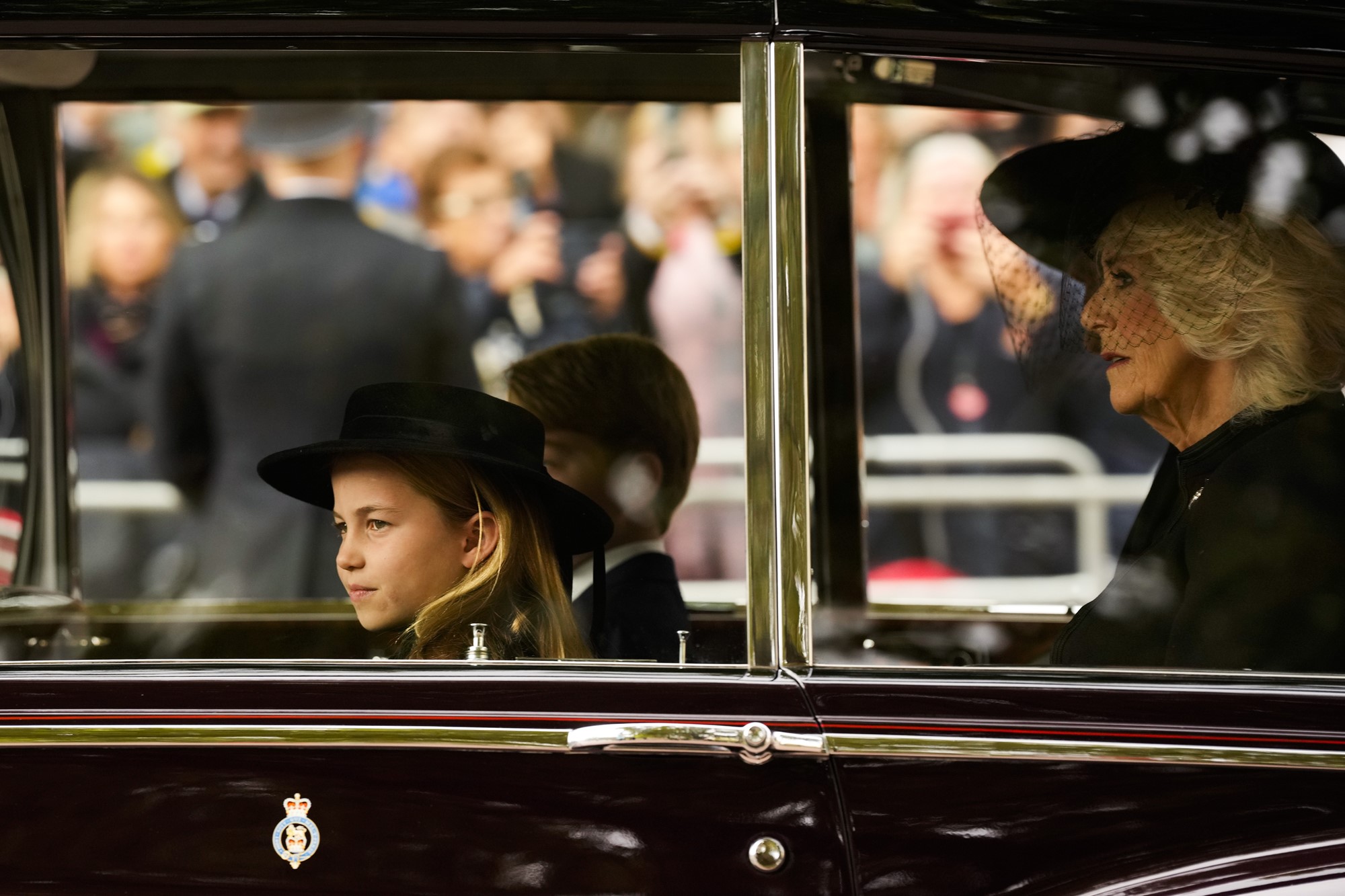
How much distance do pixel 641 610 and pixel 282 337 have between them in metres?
1.05

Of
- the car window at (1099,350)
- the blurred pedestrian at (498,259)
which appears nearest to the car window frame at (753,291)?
the car window at (1099,350)

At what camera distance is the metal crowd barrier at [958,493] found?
250 cm

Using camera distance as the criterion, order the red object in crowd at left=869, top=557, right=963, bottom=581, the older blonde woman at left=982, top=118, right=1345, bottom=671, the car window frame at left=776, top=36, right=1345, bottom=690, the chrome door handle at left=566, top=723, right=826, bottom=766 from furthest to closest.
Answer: the red object in crowd at left=869, top=557, right=963, bottom=581 < the older blonde woman at left=982, top=118, right=1345, bottom=671 < the car window frame at left=776, top=36, right=1345, bottom=690 < the chrome door handle at left=566, top=723, right=826, bottom=766

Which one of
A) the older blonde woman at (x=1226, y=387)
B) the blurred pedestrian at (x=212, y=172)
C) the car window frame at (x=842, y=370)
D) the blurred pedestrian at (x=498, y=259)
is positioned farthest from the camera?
the blurred pedestrian at (x=498, y=259)

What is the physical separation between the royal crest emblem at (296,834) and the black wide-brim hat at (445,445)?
56cm

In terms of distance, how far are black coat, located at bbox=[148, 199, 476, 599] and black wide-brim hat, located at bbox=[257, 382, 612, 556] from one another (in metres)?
0.27

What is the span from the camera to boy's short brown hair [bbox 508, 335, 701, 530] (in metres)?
2.51

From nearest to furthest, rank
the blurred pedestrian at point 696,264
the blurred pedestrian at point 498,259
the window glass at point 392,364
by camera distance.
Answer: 1. the window glass at point 392,364
2. the blurred pedestrian at point 696,264
3. the blurred pedestrian at point 498,259

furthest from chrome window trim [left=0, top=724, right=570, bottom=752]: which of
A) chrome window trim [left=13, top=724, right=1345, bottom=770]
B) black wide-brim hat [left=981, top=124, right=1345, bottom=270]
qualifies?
black wide-brim hat [left=981, top=124, right=1345, bottom=270]

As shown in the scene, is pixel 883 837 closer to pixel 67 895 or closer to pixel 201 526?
pixel 67 895

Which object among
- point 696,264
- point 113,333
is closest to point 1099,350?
point 696,264

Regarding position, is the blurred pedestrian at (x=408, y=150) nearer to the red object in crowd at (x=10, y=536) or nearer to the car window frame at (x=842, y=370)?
the car window frame at (x=842, y=370)

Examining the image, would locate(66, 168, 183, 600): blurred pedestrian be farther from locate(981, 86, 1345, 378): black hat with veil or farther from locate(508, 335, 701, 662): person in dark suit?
locate(981, 86, 1345, 378): black hat with veil

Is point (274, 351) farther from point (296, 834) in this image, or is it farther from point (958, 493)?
point (958, 493)
